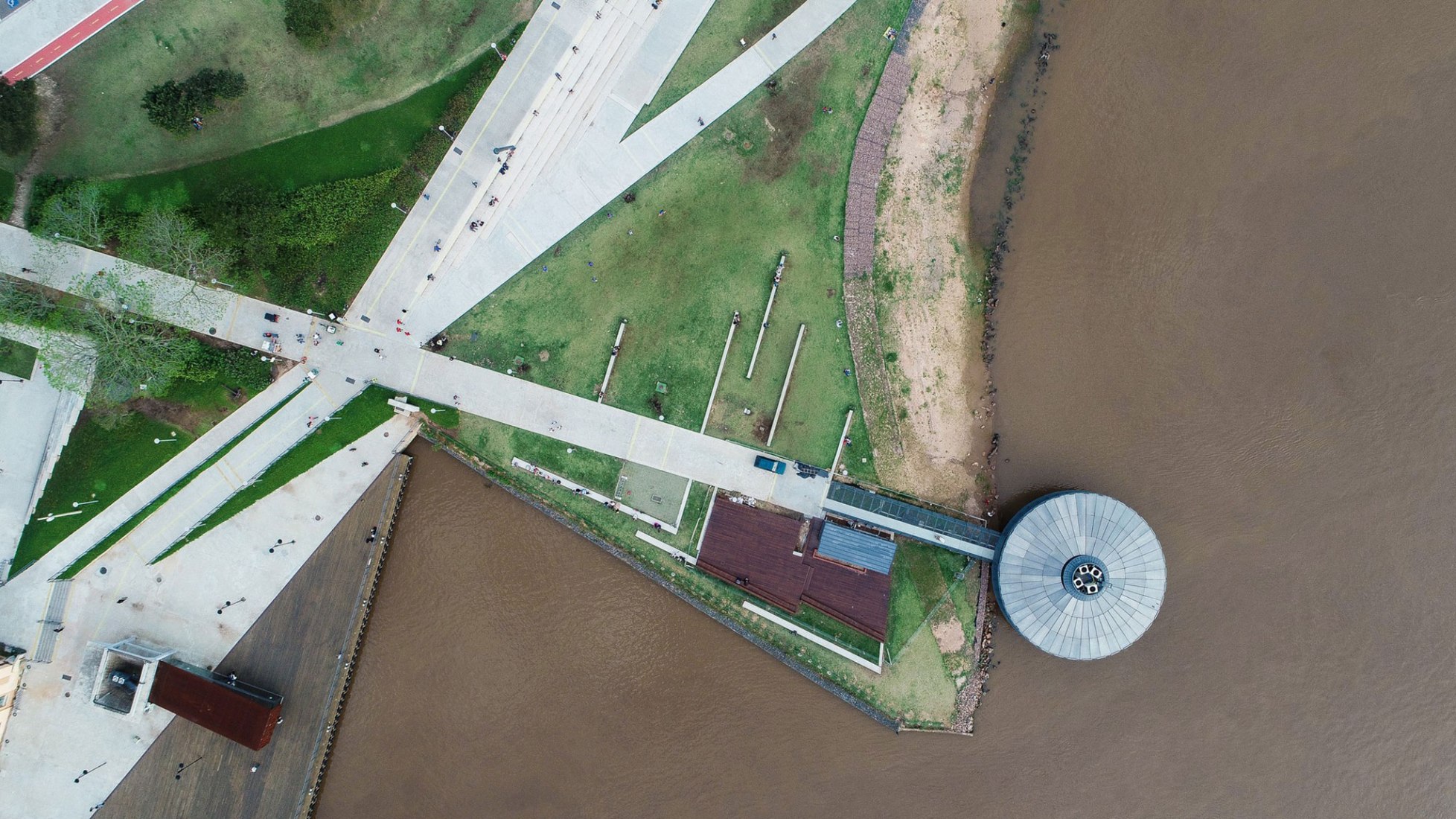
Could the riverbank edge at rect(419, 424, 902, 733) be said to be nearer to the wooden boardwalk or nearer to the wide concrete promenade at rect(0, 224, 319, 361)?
the wooden boardwalk

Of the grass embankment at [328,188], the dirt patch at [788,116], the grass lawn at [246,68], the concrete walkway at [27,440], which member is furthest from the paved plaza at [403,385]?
the grass lawn at [246,68]

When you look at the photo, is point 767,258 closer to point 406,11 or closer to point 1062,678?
point 406,11

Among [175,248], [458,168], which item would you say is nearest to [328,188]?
[458,168]

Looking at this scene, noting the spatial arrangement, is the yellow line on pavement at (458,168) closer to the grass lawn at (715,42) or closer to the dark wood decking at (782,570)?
the grass lawn at (715,42)

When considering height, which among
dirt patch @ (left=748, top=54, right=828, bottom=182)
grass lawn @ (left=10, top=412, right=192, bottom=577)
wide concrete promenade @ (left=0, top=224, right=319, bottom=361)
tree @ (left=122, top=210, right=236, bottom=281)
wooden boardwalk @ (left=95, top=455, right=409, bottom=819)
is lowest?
wooden boardwalk @ (left=95, top=455, right=409, bottom=819)

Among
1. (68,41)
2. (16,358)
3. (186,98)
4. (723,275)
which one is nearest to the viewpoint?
(186,98)

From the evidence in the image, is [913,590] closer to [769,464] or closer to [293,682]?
[769,464]

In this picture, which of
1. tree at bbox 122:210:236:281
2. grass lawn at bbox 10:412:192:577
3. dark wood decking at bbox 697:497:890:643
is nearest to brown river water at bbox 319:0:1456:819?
Result: dark wood decking at bbox 697:497:890:643
